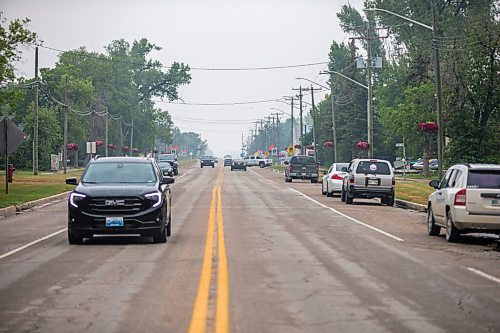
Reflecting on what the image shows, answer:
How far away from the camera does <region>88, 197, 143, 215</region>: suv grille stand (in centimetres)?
1769

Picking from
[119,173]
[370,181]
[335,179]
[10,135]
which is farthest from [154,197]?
[335,179]

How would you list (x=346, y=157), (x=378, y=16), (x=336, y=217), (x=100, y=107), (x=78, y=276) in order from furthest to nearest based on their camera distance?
(x=100, y=107), (x=346, y=157), (x=378, y=16), (x=336, y=217), (x=78, y=276)

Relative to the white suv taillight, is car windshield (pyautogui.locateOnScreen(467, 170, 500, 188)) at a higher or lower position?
higher

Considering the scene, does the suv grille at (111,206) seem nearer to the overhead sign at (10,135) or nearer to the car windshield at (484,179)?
the car windshield at (484,179)

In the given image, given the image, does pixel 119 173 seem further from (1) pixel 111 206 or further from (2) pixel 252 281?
(2) pixel 252 281

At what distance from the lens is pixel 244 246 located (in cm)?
1762

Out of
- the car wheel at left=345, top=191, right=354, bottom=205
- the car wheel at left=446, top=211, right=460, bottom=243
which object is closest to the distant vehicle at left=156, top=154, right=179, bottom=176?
the car wheel at left=345, top=191, right=354, bottom=205

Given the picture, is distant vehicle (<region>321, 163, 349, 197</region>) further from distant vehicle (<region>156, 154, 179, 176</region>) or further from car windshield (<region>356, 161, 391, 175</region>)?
distant vehicle (<region>156, 154, 179, 176</region>)

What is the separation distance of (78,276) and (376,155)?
76749mm

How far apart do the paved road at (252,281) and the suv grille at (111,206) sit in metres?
0.68

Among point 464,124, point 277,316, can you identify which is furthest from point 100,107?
point 277,316

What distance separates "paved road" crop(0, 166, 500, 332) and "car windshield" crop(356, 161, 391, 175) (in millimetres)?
12467

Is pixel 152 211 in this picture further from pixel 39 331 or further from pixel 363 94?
pixel 363 94

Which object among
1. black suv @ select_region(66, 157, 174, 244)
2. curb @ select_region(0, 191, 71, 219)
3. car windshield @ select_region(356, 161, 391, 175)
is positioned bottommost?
curb @ select_region(0, 191, 71, 219)
